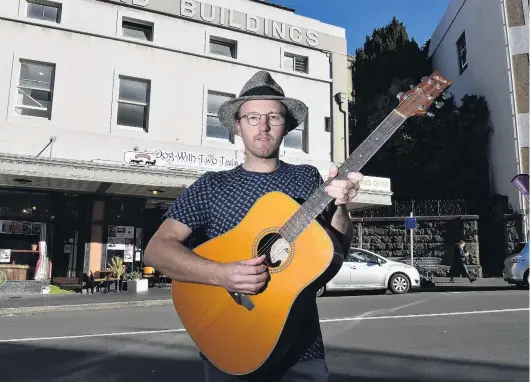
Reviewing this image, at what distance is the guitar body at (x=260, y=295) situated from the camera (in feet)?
6.21

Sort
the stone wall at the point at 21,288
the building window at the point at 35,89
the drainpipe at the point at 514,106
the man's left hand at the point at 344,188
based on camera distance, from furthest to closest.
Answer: the drainpipe at the point at 514,106
the building window at the point at 35,89
the stone wall at the point at 21,288
the man's left hand at the point at 344,188

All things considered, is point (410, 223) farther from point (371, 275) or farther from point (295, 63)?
point (295, 63)

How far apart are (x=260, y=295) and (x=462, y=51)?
88.6ft

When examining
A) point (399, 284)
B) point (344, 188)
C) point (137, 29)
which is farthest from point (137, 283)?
point (344, 188)

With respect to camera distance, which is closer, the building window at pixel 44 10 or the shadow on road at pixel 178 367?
the shadow on road at pixel 178 367

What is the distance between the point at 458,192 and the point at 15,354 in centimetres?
2047

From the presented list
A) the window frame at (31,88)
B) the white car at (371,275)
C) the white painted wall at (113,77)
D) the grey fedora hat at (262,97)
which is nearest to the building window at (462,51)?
the white painted wall at (113,77)

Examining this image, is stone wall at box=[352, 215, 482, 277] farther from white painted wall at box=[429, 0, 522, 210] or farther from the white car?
the white car

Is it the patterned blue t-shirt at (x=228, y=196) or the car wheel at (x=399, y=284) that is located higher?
the patterned blue t-shirt at (x=228, y=196)

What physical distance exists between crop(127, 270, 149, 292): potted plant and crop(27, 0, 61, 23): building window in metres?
8.73

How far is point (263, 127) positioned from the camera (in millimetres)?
2213

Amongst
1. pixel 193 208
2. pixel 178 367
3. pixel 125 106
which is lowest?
pixel 178 367

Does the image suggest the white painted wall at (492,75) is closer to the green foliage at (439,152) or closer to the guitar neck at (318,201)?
the green foliage at (439,152)

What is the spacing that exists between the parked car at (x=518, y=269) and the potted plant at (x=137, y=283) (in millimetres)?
11642
